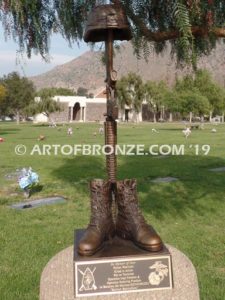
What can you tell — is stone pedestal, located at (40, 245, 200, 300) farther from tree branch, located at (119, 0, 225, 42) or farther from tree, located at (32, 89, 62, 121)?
tree, located at (32, 89, 62, 121)

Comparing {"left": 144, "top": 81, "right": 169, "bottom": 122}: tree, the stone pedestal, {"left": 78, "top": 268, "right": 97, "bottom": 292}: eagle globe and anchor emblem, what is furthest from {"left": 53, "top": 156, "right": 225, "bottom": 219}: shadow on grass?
{"left": 144, "top": 81, "right": 169, "bottom": 122}: tree

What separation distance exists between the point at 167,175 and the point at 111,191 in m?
8.26

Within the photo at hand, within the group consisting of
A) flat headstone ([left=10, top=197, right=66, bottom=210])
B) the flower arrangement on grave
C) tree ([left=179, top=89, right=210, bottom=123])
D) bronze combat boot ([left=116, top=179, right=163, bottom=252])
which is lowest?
flat headstone ([left=10, top=197, right=66, bottom=210])

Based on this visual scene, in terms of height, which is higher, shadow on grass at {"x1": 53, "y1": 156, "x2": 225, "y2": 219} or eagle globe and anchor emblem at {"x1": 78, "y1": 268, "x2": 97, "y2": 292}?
eagle globe and anchor emblem at {"x1": 78, "y1": 268, "x2": 97, "y2": 292}

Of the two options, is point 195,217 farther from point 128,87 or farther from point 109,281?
point 128,87

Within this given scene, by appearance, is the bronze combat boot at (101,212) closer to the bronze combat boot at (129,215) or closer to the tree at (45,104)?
the bronze combat boot at (129,215)

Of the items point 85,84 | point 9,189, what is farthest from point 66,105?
point 85,84

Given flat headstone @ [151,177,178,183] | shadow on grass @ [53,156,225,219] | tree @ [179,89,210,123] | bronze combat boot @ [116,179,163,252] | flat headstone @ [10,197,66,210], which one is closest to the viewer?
bronze combat boot @ [116,179,163,252]

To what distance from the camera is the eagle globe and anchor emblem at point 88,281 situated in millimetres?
2977

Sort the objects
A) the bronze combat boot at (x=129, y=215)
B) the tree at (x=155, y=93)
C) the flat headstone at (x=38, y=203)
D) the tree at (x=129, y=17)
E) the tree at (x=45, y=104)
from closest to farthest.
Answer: the bronze combat boot at (x=129, y=215), the tree at (x=129, y=17), the flat headstone at (x=38, y=203), the tree at (x=45, y=104), the tree at (x=155, y=93)

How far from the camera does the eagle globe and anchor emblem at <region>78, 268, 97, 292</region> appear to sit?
2977 millimetres

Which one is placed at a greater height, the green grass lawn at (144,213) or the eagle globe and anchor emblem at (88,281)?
the eagle globe and anchor emblem at (88,281)

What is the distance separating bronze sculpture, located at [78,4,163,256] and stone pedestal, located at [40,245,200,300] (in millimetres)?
316

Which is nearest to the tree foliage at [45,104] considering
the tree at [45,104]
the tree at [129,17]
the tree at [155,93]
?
the tree at [45,104]
